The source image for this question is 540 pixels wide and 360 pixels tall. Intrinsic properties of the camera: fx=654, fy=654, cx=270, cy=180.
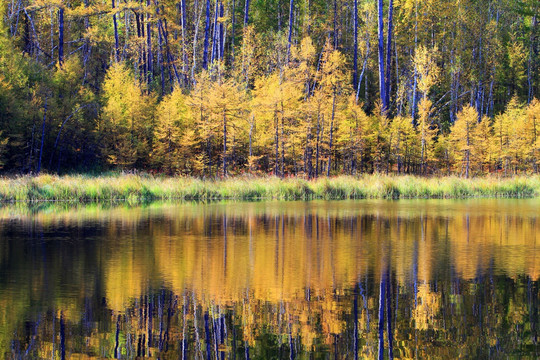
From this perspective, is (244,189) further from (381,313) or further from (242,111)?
(381,313)

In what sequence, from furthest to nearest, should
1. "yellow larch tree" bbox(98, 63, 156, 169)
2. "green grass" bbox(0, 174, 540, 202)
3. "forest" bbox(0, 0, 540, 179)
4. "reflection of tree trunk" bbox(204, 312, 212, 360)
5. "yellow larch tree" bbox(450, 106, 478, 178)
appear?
"yellow larch tree" bbox(450, 106, 478, 178) < "yellow larch tree" bbox(98, 63, 156, 169) < "forest" bbox(0, 0, 540, 179) < "green grass" bbox(0, 174, 540, 202) < "reflection of tree trunk" bbox(204, 312, 212, 360)

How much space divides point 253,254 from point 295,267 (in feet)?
5.49

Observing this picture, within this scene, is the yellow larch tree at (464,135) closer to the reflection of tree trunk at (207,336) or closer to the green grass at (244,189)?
the green grass at (244,189)

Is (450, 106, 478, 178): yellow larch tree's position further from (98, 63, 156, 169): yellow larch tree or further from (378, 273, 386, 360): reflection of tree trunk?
(378, 273, 386, 360): reflection of tree trunk

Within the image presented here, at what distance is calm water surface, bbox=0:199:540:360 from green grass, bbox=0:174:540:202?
30.1 feet

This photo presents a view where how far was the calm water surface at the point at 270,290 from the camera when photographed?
682 cm

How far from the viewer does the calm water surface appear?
682 centimetres

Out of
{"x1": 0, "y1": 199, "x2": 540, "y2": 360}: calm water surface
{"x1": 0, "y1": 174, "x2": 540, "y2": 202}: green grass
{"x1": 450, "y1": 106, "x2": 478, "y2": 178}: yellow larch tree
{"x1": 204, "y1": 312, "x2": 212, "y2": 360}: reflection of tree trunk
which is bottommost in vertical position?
{"x1": 0, "y1": 174, "x2": 540, "y2": 202}: green grass

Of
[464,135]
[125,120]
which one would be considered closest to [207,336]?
[125,120]

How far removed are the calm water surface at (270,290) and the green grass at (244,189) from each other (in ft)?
30.1

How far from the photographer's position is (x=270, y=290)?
9469 millimetres

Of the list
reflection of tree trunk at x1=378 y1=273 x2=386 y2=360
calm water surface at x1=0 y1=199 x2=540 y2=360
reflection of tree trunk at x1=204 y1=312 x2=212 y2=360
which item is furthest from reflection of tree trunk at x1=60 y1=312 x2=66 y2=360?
reflection of tree trunk at x1=378 y1=273 x2=386 y2=360

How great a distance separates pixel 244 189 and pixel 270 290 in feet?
62.9

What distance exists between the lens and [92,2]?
49.9 m
